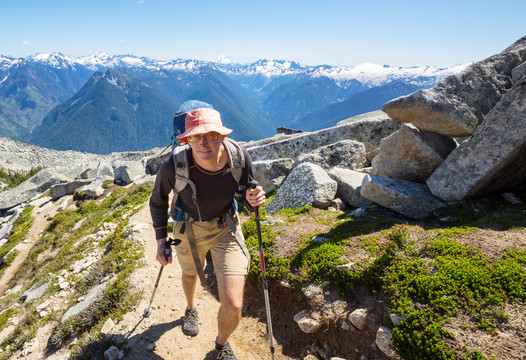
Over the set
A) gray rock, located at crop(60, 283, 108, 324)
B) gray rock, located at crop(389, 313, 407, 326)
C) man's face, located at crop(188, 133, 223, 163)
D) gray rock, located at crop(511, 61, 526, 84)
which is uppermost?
gray rock, located at crop(511, 61, 526, 84)

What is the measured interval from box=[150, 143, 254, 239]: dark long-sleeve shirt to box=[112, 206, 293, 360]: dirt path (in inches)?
110

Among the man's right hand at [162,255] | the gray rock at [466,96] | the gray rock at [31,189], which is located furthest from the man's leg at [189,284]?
the gray rock at [31,189]

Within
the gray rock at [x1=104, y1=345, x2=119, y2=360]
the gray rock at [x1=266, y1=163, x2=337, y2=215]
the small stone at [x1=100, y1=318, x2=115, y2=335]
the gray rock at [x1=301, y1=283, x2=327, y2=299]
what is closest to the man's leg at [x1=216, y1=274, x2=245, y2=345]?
the gray rock at [x1=301, y1=283, x2=327, y2=299]

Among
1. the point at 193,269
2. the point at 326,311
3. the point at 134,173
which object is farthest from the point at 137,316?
the point at 134,173

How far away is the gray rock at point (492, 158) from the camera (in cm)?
666

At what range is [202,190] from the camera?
211 inches

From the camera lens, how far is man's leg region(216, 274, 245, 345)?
506 centimetres

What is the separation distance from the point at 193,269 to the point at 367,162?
11496 mm

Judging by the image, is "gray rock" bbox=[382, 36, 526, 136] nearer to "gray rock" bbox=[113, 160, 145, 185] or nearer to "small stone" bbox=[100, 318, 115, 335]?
"small stone" bbox=[100, 318, 115, 335]

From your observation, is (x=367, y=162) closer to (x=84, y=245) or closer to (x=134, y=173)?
(x=84, y=245)

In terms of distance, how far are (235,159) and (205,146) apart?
64 centimetres

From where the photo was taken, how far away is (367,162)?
14.6 metres

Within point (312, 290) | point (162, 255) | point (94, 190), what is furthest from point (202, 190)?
point (94, 190)

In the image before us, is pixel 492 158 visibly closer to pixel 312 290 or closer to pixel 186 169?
pixel 312 290
